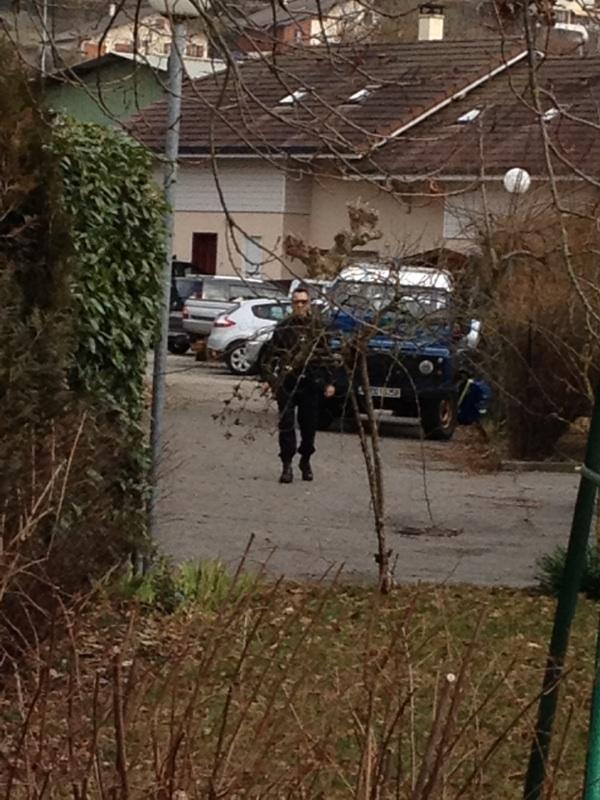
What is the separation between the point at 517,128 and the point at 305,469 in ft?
21.3

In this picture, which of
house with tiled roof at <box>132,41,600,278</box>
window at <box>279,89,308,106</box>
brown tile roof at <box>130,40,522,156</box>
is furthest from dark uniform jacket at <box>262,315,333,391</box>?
window at <box>279,89,308,106</box>

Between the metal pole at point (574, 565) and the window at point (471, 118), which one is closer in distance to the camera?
the metal pole at point (574, 565)

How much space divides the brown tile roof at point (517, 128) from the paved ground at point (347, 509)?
237cm

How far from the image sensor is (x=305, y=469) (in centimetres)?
1800

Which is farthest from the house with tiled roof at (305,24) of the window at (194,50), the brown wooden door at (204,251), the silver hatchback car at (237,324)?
the brown wooden door at (204,251)

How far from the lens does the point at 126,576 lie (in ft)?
29.7

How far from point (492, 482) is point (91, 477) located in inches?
460

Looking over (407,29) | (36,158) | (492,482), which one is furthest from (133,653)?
(492,482)

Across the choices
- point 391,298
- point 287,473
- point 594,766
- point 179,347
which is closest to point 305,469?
point 287,473

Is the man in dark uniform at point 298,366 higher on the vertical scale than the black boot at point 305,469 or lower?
higher

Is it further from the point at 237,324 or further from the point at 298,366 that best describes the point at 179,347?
the point at 298,366

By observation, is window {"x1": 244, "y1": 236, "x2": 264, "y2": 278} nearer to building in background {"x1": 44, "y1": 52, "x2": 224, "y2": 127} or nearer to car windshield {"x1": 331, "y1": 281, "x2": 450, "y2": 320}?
building in background {"x1": 44, "y1": 52, "x2": 224, "y2": 127}

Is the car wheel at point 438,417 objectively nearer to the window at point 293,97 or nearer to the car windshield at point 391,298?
the car windshield at point 391,298

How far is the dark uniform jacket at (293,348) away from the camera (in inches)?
428
